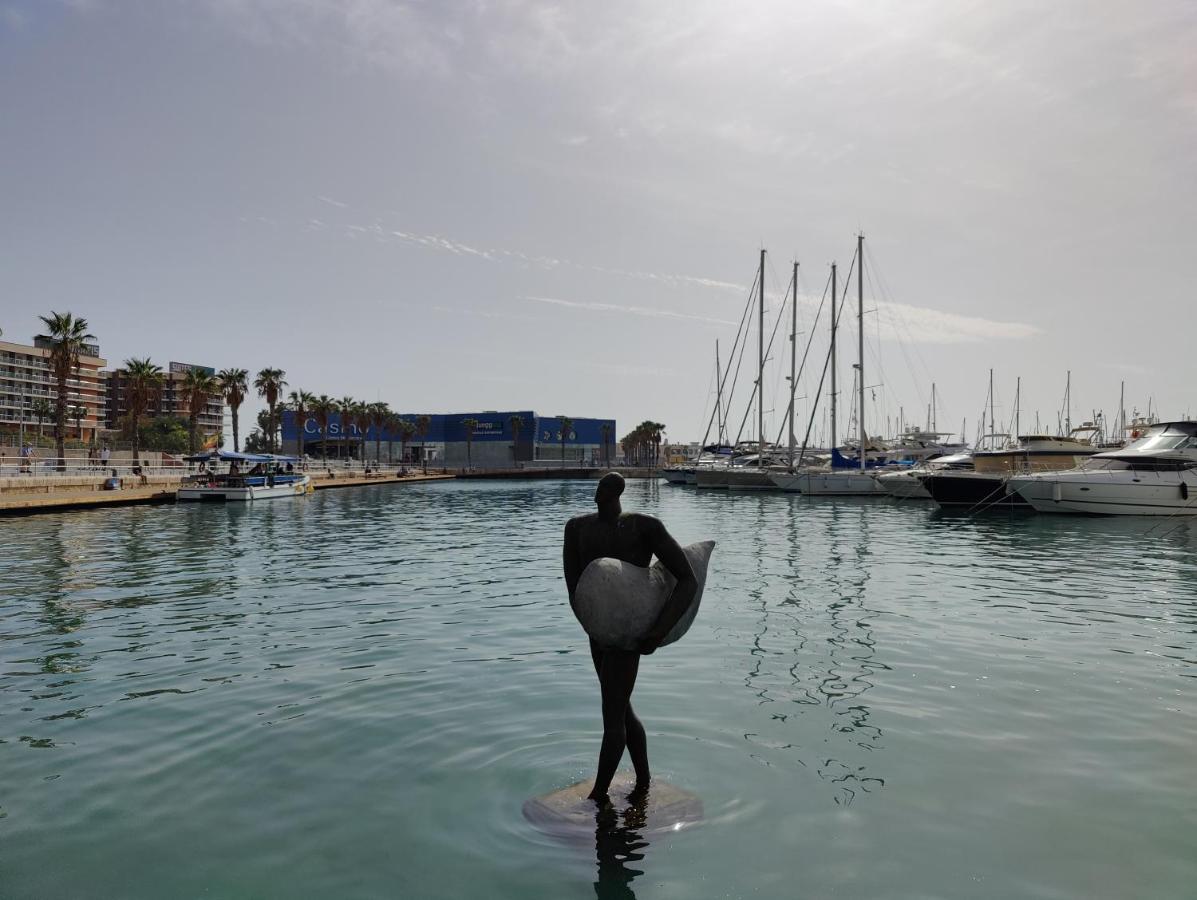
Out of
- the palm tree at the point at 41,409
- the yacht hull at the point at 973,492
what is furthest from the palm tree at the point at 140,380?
the palm tree at the point at 41,409

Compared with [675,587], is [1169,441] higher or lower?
higher

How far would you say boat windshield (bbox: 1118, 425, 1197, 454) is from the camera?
3575 centimetres

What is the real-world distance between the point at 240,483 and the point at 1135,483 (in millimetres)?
45775

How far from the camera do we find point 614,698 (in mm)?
5008

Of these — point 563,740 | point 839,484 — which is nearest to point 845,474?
point 839,484

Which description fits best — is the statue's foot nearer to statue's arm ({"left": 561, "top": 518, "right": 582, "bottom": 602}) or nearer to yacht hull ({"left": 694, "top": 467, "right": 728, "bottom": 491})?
statue's arm ({"left": 561, "top": 518, "right": 582, "bottom": 602})

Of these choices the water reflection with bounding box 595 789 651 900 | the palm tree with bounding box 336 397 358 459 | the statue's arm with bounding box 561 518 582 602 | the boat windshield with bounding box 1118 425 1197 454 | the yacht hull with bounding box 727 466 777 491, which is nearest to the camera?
the water reflection with bounding box 595 789 651 900

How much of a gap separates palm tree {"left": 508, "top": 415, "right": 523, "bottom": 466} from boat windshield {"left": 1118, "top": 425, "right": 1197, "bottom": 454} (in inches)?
3726

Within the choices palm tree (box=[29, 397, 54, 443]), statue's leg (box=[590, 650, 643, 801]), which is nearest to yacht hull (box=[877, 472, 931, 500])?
statue's leg (box=[590, 650, 643, 801])

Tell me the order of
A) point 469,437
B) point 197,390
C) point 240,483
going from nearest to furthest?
point 240,483
point 197,390
point 469,437

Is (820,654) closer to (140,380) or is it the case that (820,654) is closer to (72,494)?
(72,494)

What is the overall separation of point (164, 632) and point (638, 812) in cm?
906

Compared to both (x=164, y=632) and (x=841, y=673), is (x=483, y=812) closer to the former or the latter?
(x=841, y=673)

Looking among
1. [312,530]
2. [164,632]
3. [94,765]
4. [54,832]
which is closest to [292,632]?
[164,632]
